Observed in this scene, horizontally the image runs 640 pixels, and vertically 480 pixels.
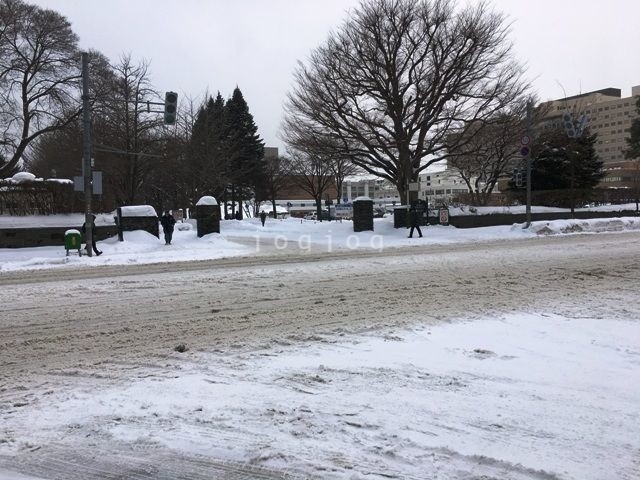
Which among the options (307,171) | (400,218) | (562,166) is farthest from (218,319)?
(307,171)

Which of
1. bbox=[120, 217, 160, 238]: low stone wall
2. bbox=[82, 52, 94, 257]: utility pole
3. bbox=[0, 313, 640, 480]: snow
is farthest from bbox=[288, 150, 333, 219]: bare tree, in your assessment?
bbox=[0, 313, 640, 480]: snow

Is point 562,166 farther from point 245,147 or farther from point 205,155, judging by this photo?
point 245,147

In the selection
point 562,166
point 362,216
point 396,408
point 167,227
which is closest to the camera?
point 396,408

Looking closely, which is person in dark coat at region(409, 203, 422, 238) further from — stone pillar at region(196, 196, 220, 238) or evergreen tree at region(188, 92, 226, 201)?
evergreen tree at region(188, 92, 226, 201)

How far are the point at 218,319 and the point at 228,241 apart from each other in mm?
17743

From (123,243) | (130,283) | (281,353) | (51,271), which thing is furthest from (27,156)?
(281,353)

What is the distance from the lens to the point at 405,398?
4.66 m

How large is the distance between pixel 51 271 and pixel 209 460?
13.1 metres

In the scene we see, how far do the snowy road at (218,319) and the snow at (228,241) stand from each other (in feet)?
9.90

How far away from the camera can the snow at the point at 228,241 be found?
17859 millimetres

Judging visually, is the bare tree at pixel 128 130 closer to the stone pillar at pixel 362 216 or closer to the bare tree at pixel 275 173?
the stone pillar at pixel 362 216

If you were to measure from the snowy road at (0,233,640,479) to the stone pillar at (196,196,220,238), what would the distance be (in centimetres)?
1034

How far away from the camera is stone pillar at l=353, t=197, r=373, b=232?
30.1 meters

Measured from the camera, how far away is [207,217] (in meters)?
25.9
